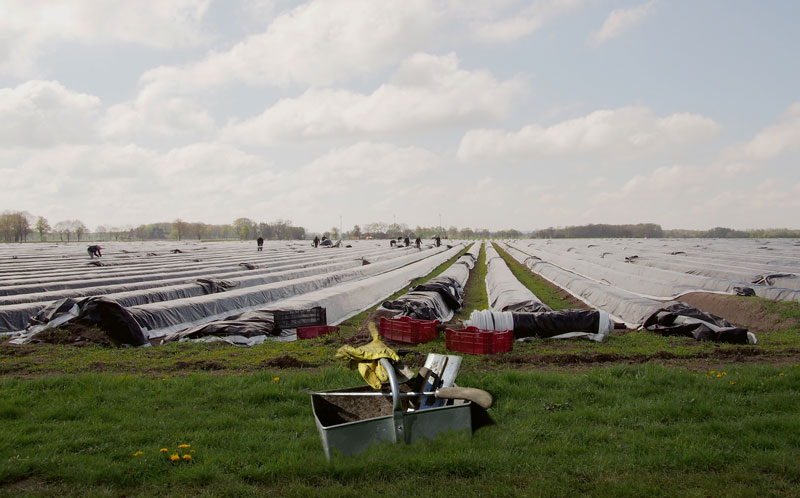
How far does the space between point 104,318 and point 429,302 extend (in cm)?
787

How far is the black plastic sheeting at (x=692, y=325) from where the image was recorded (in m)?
9.82

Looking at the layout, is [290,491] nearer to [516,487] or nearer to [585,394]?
[516,487]

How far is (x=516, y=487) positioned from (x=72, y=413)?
485 cm

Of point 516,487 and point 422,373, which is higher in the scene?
point 422,373

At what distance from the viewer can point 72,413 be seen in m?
5.38

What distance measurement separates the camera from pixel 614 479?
12.7 ft

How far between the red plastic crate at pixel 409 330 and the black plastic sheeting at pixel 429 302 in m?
1.15

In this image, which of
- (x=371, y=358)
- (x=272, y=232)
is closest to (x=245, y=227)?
(x=272, y=232)

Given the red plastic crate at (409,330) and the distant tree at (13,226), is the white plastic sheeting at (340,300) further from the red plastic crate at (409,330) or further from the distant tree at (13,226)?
the distant tree at (13,226)

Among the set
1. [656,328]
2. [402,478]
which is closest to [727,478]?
[402,478]

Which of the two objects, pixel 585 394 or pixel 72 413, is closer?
pixel 72 413

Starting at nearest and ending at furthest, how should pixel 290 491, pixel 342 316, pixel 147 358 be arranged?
pixel 290 491 < pixel 147 358 < pixel 342 316

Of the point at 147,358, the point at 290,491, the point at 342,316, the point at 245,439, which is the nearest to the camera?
the point at 290,491

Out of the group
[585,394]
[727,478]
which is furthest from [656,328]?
[727,478]
